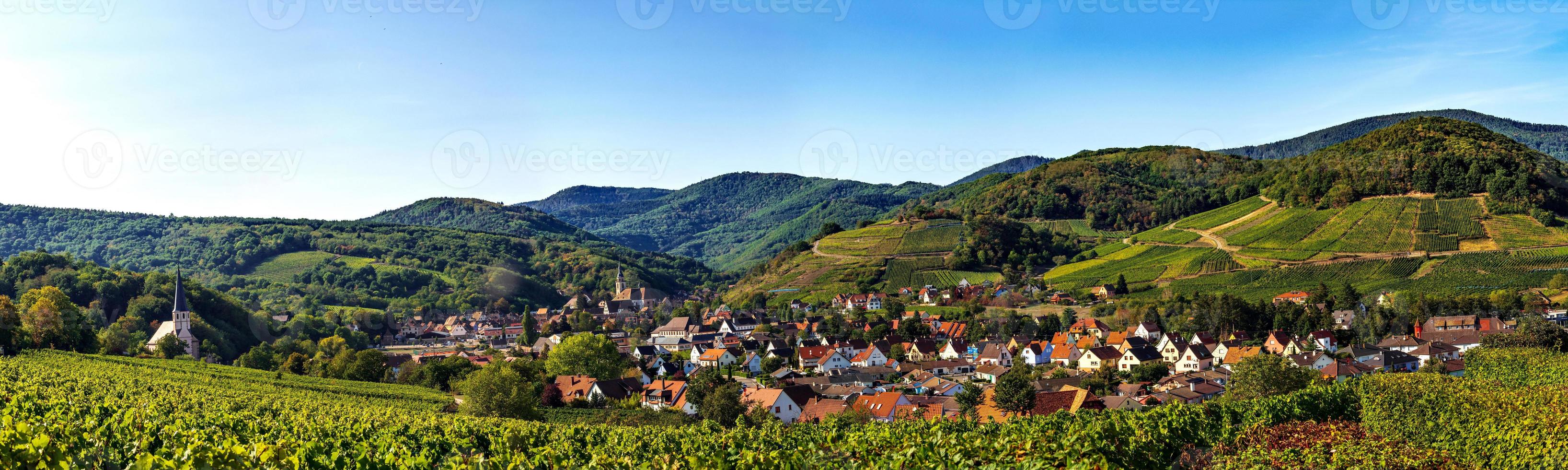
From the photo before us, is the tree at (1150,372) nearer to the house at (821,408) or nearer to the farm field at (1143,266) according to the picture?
the house at (821,408)

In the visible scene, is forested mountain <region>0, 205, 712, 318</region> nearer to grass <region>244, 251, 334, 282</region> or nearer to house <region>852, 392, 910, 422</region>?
grass <region>244, 251, 334, 282</region>

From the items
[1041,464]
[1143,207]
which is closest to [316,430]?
[1041,464]

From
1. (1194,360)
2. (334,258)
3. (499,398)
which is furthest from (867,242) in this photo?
(499,398)

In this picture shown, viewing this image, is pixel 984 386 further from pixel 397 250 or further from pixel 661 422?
pixel 397 250

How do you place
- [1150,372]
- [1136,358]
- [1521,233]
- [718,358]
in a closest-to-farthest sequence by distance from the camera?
1. [1150,372]
2. [1136,358]
3. [718,358]
4. [1521,233]

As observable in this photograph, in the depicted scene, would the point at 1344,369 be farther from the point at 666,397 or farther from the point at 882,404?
the point at 666,397

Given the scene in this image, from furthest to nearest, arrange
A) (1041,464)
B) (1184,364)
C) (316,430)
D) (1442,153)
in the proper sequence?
(1442,153) < (1184,364) < (316,430) < (1041,464)
